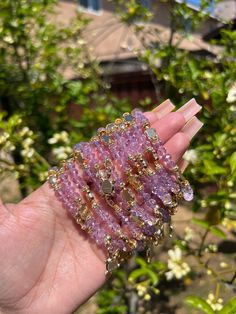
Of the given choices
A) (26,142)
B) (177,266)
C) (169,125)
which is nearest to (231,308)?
(169,125)

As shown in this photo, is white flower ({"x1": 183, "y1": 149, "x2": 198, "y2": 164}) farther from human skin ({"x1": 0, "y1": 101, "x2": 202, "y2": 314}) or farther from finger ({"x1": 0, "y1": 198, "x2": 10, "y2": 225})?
finger ({"x1": 0, "y1": 198, "x2": 10, "y2": 225})

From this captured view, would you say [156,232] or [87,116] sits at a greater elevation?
[156,232]

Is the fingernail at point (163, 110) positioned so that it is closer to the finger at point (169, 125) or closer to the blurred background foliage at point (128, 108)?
the finger at point (169, 125)

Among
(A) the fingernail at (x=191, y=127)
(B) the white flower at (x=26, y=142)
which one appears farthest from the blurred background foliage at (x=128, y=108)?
(A) the fingernail at (x=191, y=127)

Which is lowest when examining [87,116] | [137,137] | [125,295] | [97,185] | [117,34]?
[117,34]

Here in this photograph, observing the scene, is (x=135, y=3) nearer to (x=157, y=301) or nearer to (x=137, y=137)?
(x=137, y=137)

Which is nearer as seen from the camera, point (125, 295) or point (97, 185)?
point (97, 185)

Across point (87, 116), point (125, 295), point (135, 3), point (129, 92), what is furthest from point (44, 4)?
point (129, 92)
